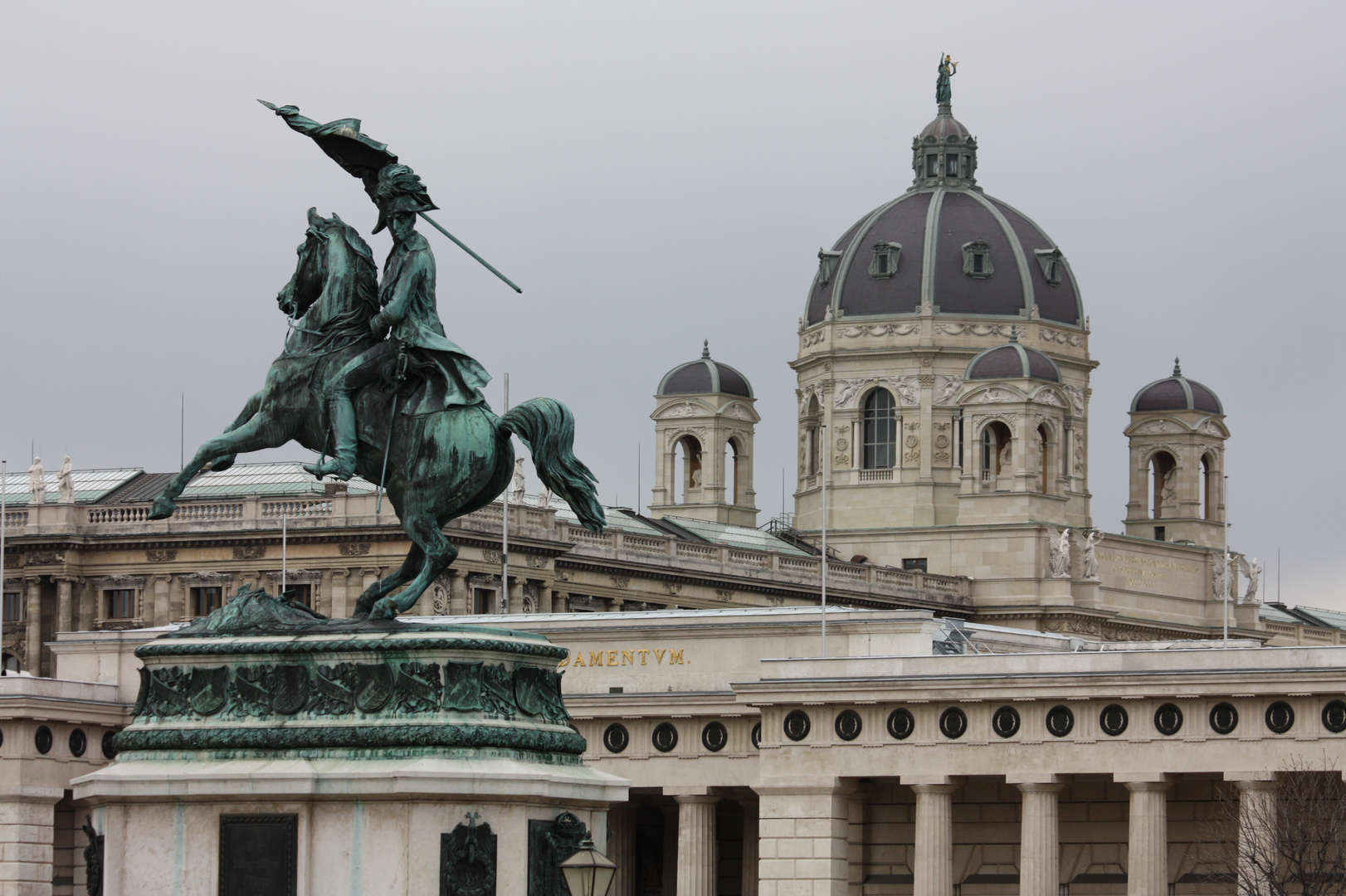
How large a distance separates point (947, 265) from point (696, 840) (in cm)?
7575

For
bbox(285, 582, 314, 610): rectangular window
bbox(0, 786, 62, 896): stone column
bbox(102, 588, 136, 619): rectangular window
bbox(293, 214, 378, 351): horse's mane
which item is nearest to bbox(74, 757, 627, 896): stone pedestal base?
bbox(293, 214, 378, 351): horse's mane

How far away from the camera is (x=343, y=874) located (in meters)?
37.4

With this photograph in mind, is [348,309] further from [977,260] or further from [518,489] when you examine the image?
[977,260]

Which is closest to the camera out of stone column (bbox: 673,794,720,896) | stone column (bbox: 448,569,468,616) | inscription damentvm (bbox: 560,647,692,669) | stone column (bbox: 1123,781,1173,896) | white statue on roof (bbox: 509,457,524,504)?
stone column (bbox: 1123,781,1173,896)

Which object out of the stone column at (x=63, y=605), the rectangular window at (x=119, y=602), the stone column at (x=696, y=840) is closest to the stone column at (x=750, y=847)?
the stone column at (x=696, y=840)

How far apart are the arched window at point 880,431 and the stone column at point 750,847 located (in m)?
70.2

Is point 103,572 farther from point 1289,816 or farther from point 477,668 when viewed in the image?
point 477,668

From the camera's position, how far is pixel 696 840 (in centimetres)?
9300

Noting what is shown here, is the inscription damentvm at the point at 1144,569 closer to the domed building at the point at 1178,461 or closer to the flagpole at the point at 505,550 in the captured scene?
the domed building at the point at 1178,461

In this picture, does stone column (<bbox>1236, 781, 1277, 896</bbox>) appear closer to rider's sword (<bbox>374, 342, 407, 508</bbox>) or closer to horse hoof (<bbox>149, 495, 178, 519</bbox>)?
rider's sword (<bbox>374, 342, 407, 508</bbox>)

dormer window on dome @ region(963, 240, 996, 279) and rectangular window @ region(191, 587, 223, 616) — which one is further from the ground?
dormer window on dome @ region(963, 240, 996, 279)

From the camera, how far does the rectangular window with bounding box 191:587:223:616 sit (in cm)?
12262

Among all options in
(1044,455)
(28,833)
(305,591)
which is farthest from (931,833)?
(1044,455)

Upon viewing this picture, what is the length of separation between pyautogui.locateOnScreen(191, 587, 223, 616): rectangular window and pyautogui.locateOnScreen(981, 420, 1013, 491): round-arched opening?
46534 mm
